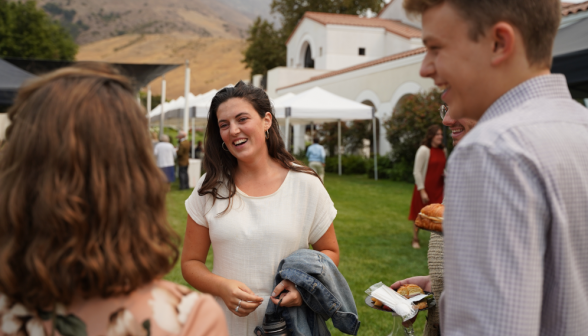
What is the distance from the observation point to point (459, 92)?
1.11 m

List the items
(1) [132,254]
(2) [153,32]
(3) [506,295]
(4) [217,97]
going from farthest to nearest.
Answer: (2) [153,32]
(4) [217,97]
(1) [132,254]
(3) [506,295]

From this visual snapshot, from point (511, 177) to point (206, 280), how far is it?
168 cm

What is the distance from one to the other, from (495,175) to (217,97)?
1898mm

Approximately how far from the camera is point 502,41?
1.04 metres

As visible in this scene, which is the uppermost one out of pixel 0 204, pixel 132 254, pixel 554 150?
pixel 554 150

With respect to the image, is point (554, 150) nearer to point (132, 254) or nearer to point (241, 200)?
point (132, 254)

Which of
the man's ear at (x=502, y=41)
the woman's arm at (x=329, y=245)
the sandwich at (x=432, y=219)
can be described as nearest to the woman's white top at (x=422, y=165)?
the woman's arm at (x=329, y=245)

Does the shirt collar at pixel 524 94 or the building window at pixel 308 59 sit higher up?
the building window at pixel 308 59

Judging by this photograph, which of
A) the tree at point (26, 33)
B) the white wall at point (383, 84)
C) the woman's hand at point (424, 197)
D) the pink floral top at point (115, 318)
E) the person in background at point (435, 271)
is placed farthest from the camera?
the tree at point (26, 33)

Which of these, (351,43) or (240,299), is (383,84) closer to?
(351,43)

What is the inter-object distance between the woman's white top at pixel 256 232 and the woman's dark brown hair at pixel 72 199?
1.22 metres

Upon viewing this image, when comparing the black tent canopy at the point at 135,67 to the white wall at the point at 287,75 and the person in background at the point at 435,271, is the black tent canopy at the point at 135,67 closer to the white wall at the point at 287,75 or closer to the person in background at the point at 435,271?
the person in background at the point at 435,271

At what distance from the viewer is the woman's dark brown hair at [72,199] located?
3.28ft

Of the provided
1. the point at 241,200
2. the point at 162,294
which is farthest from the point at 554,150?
the point at 241,200
